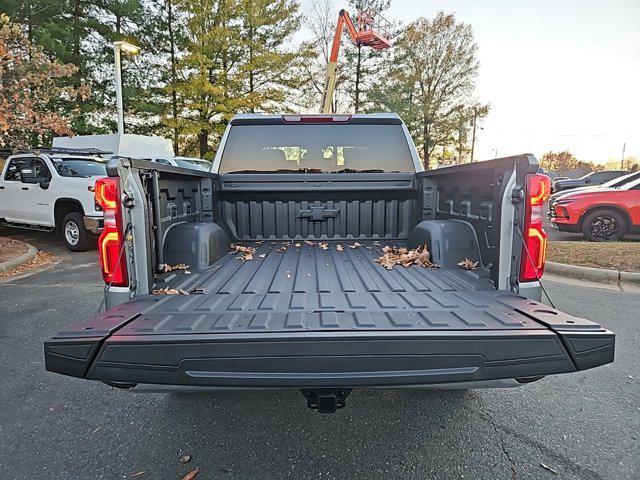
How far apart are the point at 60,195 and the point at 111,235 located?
788 centimetres

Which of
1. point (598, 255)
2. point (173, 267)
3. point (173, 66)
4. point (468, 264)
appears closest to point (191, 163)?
point (173, 66)

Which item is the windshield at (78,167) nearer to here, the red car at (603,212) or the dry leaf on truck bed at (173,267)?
the dry leaf on truck bed at (173,267)

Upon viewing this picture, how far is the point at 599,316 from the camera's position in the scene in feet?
14.3

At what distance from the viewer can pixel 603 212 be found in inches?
344

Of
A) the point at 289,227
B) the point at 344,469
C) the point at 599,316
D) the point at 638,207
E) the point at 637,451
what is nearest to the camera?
the point at 344,469

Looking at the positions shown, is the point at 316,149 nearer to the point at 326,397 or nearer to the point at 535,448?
the point at 326,397

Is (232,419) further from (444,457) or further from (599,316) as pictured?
(599,316)

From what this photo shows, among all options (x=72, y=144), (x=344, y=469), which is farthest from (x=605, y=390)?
(x=72, y=144)

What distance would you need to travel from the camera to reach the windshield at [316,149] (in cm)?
377

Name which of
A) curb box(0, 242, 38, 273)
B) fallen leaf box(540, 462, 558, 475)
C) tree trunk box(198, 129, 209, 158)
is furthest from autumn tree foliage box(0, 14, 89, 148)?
tree trunk box(198, 129, 209, 158)

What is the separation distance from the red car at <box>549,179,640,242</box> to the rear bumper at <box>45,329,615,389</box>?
29.1ft

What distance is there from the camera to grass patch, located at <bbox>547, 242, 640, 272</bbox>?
20.3 ft

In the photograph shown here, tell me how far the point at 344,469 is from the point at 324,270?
47.8 inches

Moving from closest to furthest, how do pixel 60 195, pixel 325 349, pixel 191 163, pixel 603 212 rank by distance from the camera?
A: pixel 325 349
pixel 60 195
pixel 603 212
pixel 191 163
